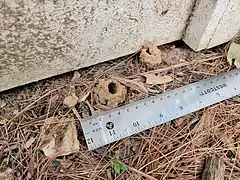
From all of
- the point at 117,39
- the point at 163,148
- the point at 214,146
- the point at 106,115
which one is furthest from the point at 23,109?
the point at 214,146

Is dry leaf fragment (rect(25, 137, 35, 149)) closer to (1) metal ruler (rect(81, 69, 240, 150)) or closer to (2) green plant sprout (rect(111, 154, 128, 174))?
(1) metal ruler (rect(81, 69, 240, 150))

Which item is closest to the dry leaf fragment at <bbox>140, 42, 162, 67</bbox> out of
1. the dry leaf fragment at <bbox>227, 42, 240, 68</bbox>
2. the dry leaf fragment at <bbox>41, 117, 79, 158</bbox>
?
the dry leaf fragment at <bbox>227, 42, 240, 68</bbox>

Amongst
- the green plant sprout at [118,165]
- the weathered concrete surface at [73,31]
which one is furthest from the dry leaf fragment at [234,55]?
the green plant sprout at [118,165]

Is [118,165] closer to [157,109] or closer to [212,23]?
[157,109]

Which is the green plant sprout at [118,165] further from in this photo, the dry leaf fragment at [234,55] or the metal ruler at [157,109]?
the dry leaf fragment at [234,55]

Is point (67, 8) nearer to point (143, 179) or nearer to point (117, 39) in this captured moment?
point (117, 39)
